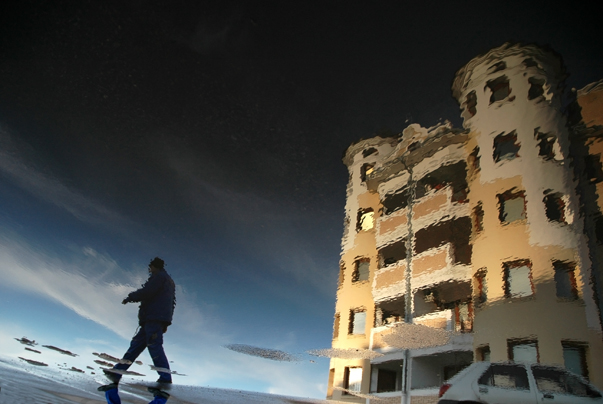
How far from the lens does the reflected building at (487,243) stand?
16281mm

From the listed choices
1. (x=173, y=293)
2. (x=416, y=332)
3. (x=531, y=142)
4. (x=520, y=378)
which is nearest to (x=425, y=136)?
(x=531, y=142)

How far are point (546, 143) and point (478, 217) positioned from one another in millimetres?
4766

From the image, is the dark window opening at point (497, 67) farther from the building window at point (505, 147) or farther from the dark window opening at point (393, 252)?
the dark window opening at point (393, 252)

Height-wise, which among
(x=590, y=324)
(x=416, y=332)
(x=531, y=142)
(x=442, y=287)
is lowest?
(x=416, y=332)

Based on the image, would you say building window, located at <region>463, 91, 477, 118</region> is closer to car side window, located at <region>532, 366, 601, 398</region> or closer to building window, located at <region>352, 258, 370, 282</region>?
building window, located at <region>352, 258, 370, 282</region>

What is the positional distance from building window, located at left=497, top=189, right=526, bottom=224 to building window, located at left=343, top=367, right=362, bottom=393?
13.0m

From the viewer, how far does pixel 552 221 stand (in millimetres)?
18125

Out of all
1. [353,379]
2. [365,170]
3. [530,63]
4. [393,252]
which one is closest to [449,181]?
[393,252]

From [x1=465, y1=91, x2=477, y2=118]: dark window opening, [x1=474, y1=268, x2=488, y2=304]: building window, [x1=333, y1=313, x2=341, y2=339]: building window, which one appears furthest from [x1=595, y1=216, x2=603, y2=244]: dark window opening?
[x1=333, y1=313, x2=341, y2=339]: building window

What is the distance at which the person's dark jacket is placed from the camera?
5.60m

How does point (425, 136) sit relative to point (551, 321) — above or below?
Result: above

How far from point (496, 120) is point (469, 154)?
2357 mm

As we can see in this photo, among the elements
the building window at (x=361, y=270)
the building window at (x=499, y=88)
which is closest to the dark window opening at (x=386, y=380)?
the building window at (x=361, y=270)

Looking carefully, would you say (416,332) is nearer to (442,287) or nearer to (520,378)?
(520,378)
